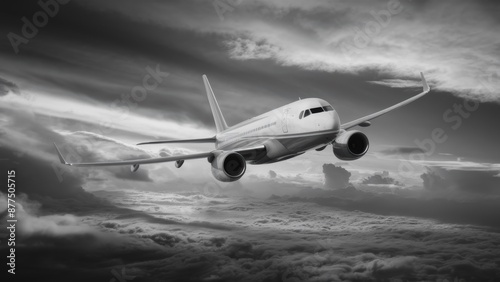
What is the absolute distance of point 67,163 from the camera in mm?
→ 27281

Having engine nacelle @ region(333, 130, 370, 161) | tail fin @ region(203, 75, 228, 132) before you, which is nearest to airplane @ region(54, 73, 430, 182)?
engine nacelle @ region(333, 130, 370, 161)

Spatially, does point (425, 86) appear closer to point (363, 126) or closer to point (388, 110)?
point (388, 110)

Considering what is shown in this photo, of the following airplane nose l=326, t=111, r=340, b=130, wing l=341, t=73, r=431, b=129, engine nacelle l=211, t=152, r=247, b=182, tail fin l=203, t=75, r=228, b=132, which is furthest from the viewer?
tail fin l=203, t=75, r=228, b=132

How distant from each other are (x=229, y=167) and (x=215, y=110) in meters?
24.1

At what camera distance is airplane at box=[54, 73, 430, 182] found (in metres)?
24.0

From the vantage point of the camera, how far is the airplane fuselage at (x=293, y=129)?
2384cm

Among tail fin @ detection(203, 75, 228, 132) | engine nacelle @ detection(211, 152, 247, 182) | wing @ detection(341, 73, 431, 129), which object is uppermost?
tail fin @ detection(203, 75, 228, 132)

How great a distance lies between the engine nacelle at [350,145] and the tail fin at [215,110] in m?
22.1

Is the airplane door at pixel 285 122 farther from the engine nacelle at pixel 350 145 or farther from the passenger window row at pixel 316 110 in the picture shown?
the engine nacelle at pixel 350 145

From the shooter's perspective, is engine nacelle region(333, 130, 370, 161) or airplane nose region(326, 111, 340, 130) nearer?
airplane nose region(326, 111, 340, 130)

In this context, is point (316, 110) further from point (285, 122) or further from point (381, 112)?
point (381, 112)

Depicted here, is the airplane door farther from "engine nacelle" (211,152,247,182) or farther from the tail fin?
the tail fin

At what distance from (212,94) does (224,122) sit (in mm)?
7154

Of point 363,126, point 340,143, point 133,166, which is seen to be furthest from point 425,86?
point 133,166
